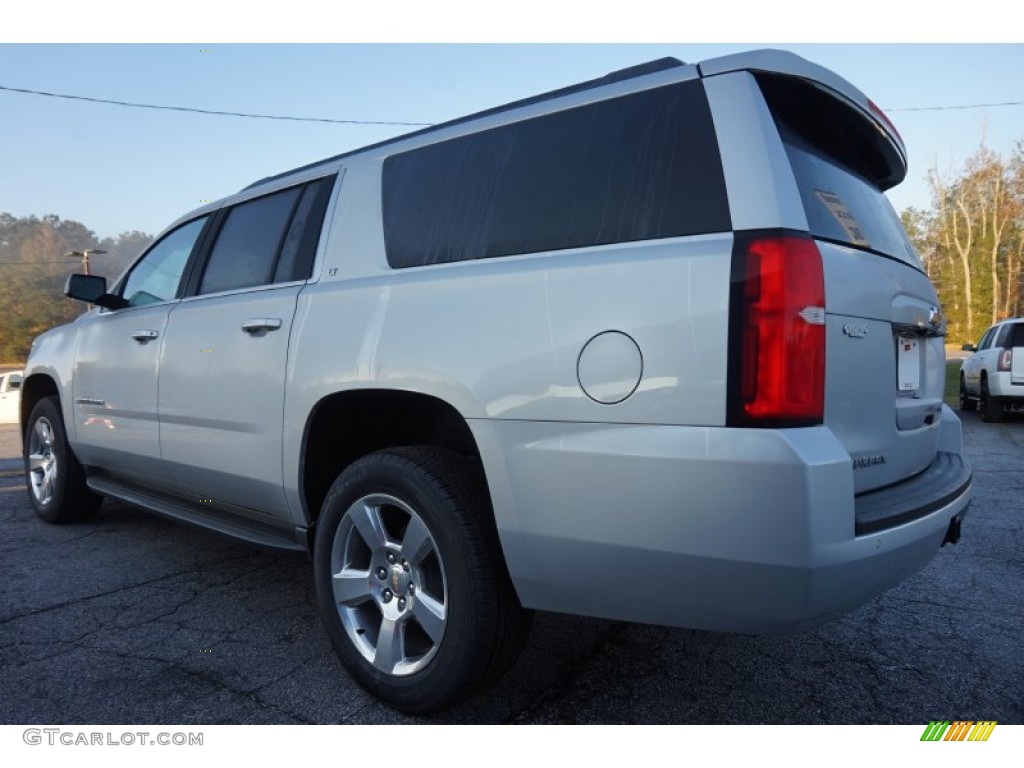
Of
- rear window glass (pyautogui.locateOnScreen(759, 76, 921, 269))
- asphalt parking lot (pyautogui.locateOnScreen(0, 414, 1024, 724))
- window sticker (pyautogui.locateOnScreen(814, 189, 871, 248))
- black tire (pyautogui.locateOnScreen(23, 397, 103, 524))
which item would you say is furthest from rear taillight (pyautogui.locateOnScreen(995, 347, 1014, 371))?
black tire (pyautogui.locateOnScreen(23, 397, 103, 524))

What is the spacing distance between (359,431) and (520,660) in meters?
1.03

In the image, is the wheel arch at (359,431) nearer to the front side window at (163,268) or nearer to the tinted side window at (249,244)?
the tinted side window at (249,244)

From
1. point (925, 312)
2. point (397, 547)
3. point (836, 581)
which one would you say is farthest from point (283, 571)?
point (925, 312)

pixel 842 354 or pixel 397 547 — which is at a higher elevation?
pixel 842 354

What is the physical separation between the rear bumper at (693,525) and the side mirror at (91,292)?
2962 millimetres

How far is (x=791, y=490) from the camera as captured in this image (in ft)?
5.11

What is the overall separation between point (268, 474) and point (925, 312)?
2424 millimetres

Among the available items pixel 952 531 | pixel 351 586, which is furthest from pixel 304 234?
pixel 952 531

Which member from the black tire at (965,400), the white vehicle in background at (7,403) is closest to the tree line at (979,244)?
the black tire at (965,400)

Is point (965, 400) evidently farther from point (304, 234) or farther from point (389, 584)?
point (389, 584)

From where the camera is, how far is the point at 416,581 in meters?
2.16

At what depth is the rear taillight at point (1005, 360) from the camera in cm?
1078

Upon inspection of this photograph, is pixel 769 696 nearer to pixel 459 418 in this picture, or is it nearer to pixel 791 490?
pixel 791 490
